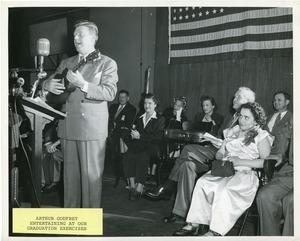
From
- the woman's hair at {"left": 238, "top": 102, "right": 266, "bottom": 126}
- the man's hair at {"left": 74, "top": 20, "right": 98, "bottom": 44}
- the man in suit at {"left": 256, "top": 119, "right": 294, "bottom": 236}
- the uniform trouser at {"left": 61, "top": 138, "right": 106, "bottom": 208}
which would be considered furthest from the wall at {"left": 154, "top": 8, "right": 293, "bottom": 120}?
the uniform trouser at {"left": 61, "top": 138, "right": 106, "bottom": 208}

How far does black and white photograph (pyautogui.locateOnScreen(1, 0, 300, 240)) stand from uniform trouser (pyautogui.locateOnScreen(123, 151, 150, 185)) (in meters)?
0.01

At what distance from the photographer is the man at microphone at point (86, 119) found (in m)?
2.24

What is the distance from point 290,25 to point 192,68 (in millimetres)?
988

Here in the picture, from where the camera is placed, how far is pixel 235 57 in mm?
2693

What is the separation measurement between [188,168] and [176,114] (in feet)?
1.82

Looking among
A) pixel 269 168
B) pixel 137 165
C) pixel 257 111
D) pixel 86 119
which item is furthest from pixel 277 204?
pixel 86 119

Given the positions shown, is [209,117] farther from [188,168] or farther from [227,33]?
[227,33]

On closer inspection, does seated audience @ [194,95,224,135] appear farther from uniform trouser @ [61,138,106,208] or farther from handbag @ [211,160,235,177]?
uniform trouser @ [61,138,106,208]

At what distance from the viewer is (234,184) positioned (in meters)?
2.07

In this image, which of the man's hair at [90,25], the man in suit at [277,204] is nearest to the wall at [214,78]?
the man's hair at [90,25]

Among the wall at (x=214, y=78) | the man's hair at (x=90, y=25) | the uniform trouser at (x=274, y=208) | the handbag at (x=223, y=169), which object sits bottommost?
the uniform trouser at (x=274, y=208)

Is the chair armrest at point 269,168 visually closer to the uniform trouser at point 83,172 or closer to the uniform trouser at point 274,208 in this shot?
the uniform trouser at point 274,208

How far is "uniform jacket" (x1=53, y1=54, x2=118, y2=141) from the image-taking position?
2.24 m
